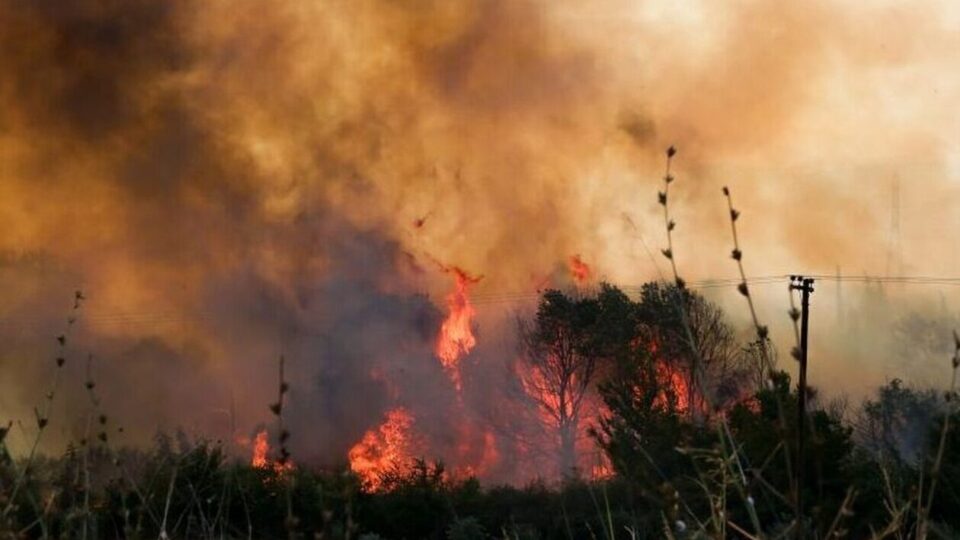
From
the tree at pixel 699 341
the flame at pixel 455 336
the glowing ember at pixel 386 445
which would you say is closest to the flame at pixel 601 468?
the tree at pixel 699 341

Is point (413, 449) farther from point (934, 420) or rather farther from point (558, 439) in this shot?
point (934, 420)

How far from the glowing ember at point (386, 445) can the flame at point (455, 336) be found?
4226 millimetres

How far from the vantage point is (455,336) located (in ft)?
212

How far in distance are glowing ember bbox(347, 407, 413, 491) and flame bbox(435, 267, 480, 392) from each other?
4.23 metres

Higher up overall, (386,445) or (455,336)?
(455,336)

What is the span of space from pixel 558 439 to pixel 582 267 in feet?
44.7

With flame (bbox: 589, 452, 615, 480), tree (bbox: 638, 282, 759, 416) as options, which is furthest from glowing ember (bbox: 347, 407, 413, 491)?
flame (bbox: 589, 452, 615, 480)

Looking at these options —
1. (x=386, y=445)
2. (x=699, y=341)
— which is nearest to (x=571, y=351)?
(x=699, y=341)

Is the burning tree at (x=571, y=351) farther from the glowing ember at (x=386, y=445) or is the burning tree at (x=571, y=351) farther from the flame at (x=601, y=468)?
the flame at (x=601, y=468)

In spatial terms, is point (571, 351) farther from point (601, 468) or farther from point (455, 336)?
point (601, 468)

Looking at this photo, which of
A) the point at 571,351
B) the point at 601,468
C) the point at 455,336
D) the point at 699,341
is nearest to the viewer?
the point at 601,468

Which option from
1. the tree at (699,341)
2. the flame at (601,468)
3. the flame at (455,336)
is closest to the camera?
the flame at (601,468)

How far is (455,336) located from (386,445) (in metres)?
8.97

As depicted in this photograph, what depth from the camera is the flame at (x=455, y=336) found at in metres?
63.7
